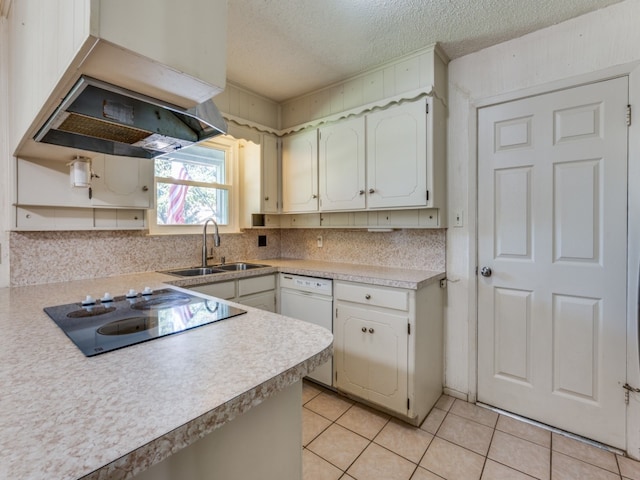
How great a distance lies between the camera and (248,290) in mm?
2334

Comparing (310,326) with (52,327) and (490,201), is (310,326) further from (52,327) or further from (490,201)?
(490,201)

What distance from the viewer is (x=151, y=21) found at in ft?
2.23

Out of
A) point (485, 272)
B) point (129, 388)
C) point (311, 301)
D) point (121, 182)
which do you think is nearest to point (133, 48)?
point (129, 388)

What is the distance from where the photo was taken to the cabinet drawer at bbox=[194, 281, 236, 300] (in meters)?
2.06

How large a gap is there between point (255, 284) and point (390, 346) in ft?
3.65

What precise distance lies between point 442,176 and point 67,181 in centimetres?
241

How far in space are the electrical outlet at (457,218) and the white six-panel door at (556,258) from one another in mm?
136

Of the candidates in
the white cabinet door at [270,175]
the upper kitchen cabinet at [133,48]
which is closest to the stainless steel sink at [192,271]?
the white cabinet door at [270,175]

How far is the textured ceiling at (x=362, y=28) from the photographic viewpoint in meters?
1.70

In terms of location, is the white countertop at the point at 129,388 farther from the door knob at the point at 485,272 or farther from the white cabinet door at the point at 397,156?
the door knob at the point at 485,272

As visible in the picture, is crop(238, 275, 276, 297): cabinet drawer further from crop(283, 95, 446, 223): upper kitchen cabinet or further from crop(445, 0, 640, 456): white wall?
crop(445, 0, 640, 456): white wall

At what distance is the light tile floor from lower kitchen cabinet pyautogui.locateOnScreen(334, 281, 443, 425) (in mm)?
136

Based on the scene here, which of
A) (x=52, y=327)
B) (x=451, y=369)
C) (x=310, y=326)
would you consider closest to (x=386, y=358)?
(x=451, y=369)

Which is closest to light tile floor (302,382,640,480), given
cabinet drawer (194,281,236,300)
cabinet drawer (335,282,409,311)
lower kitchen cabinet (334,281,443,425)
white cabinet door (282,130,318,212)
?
lower kitchen cabinet (334,281,443,425)
